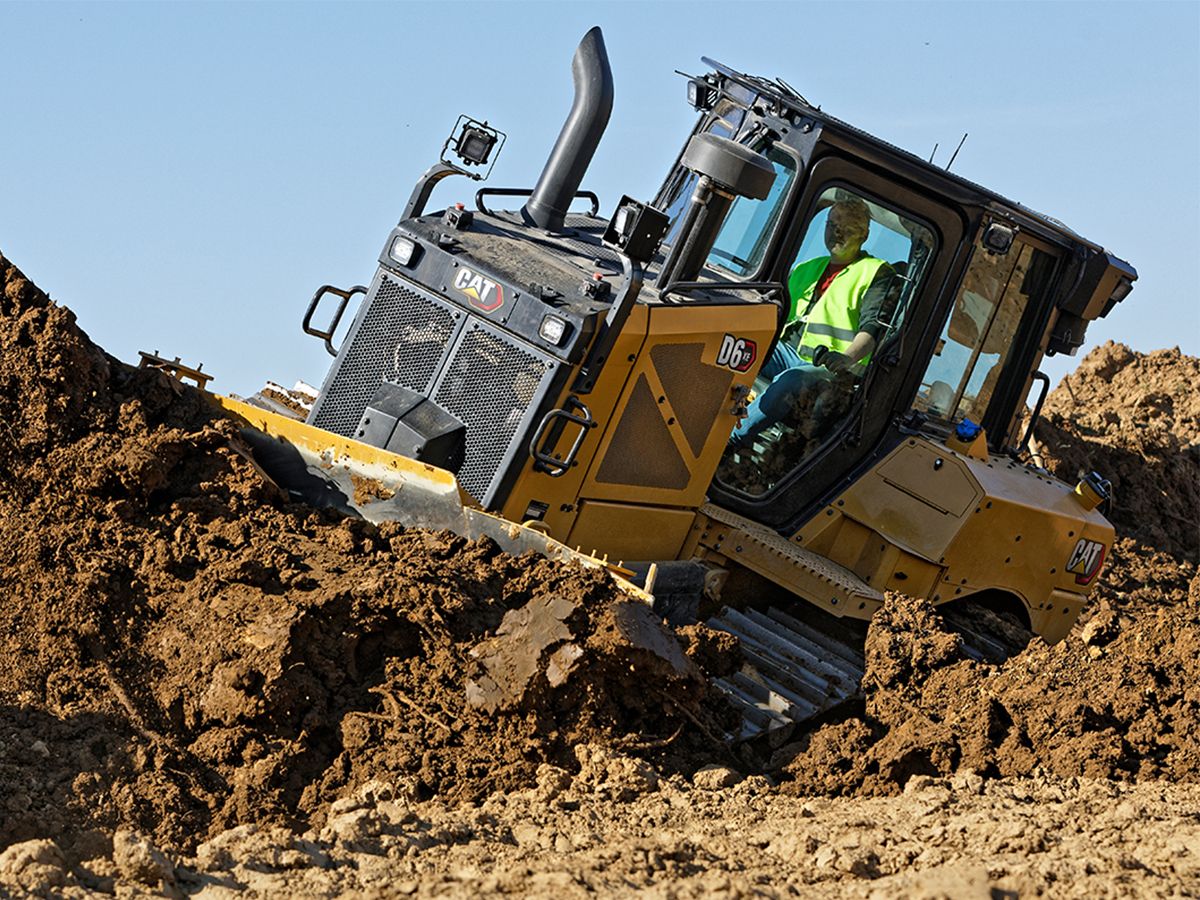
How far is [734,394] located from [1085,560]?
8.72ft

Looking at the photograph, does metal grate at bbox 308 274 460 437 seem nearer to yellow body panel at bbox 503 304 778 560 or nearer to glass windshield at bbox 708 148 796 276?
yellow body panel at bbox 503 304 778 560

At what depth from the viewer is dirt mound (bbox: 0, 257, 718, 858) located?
5.55m

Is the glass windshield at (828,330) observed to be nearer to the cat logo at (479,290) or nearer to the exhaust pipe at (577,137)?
the exhaust pipe at (577,137)

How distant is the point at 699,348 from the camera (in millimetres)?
7359

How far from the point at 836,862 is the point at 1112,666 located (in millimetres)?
2433

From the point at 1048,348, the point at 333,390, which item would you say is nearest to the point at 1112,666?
the point at 1048,348

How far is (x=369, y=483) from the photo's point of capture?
22.4ft

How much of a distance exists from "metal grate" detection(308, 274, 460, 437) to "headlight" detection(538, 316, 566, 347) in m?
0.54

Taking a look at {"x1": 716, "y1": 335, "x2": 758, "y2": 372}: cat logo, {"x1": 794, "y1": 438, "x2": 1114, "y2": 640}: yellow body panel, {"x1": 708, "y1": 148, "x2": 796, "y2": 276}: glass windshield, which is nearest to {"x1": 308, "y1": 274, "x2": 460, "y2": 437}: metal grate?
{"x1": 716, "y1": 335, "x2": 758, "y2": 372}: cat logo

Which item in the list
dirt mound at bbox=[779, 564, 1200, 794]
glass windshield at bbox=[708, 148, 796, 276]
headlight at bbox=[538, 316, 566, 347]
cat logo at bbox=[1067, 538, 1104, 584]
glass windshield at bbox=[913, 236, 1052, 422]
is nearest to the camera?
dirt mound at bbox=[779, 564, 1200, 794]

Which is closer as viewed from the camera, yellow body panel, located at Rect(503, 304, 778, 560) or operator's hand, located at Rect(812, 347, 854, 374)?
yellow body panel, located at Rect(503, 304, 778, 560)

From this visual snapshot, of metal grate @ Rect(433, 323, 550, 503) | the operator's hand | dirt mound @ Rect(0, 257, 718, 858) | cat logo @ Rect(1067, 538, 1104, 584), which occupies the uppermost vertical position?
the operator's hand

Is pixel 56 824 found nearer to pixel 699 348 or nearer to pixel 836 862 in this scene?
pixel 836 862

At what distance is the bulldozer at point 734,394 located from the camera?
698 cm
